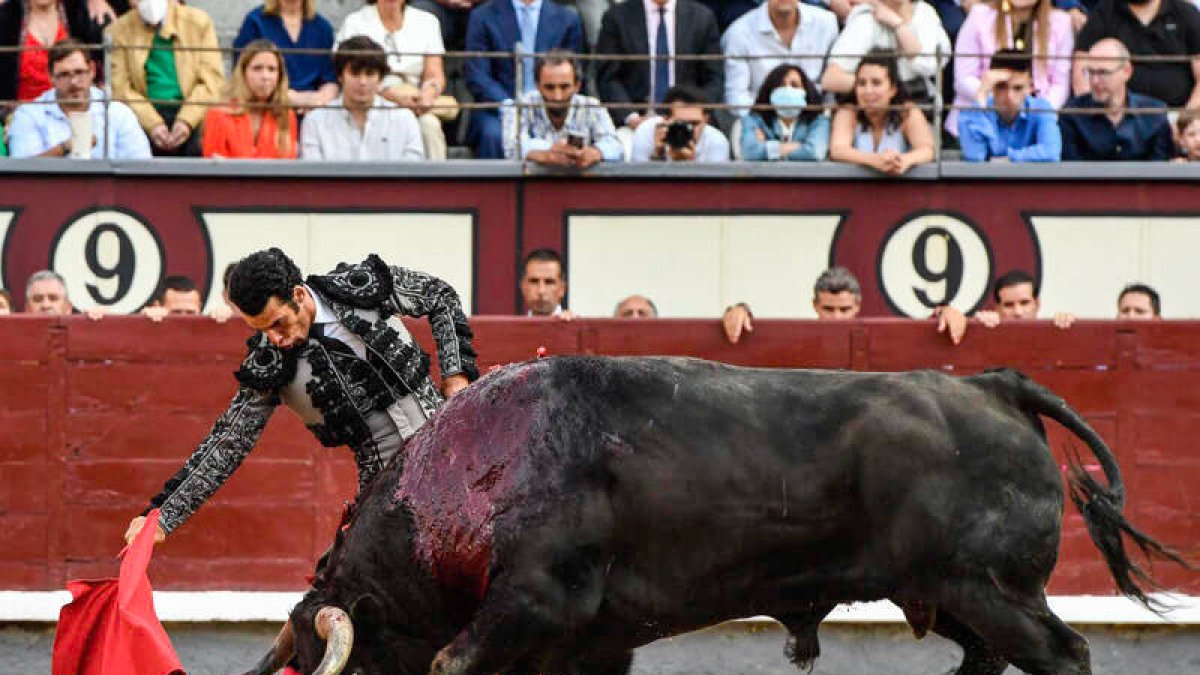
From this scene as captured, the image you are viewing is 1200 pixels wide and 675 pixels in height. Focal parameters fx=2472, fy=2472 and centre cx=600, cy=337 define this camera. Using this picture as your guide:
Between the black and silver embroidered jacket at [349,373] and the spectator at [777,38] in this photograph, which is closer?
the black and silver embroidered jacket at [349,373]

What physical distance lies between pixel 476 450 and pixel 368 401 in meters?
0.42

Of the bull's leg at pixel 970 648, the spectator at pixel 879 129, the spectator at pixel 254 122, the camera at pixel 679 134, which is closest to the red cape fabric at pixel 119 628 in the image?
the bull's leg at pixel 970 648

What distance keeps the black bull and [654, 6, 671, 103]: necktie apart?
3.79 metres

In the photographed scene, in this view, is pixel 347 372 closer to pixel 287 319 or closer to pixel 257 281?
pixel 287 319

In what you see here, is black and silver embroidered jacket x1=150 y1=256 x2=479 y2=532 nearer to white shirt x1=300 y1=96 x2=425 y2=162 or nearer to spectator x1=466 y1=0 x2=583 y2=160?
white shirt x1=300 y1=96 x2=425 y2=162

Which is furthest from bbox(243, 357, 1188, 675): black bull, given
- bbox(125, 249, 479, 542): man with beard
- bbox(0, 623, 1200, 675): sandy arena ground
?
bbox(0, 623, 1200, 675): sandy arena ground

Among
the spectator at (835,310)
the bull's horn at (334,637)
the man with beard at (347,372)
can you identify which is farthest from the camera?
the spectator at (835,310)

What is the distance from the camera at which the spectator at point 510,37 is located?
32.1ft

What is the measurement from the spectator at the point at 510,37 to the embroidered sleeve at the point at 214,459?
3.59 m

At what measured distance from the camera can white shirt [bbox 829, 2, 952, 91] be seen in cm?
982

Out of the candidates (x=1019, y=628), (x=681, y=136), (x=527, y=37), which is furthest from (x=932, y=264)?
(x=1019, y=628)

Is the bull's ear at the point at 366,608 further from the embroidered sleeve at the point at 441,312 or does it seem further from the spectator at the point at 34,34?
the spectator at the point at 34,34

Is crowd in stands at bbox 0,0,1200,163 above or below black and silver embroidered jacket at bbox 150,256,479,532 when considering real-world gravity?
above

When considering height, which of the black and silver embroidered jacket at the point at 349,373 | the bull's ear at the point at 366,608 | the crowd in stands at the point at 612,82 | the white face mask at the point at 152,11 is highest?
the white face mask at the point at 152,11
